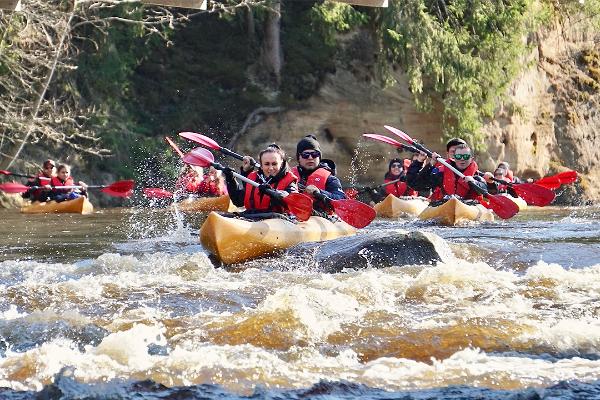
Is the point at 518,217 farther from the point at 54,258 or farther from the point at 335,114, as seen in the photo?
the point at 54,258

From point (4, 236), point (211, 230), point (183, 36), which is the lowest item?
point (4, 236)

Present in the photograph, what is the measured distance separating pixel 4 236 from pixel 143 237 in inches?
69.0

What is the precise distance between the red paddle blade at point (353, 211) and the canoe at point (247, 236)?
0.58 metres

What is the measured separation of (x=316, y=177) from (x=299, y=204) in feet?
3.57

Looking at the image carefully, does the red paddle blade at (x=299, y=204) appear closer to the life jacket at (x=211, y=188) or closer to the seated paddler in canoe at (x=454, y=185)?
the seated paddler in canoe at (x=454, y=185)

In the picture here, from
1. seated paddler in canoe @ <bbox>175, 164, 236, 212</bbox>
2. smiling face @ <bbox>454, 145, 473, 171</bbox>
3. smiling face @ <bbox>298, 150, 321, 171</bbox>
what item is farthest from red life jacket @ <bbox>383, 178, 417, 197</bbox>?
smiling face @ <bbox>298, 150, 321, 171</bbox>

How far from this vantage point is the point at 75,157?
20.8m

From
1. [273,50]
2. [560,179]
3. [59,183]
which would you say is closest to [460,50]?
[273,50]

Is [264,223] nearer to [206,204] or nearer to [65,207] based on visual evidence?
[206,204]

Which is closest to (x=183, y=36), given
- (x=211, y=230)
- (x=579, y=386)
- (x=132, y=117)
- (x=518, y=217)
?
(x=132, y=117)

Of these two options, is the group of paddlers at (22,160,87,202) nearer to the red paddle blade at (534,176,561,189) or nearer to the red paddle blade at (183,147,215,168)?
→ the red paddle blade at (534,176,561,189)

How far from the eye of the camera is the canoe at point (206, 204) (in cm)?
1667

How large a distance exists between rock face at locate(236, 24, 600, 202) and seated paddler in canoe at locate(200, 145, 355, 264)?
10.7 meters

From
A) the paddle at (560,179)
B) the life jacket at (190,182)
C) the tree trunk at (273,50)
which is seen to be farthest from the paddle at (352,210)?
the tree trunk at (273,50)
